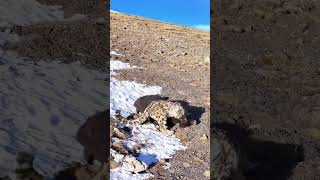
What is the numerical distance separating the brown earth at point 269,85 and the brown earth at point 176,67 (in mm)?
531

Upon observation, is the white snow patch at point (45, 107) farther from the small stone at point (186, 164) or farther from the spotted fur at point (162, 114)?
the small stone at point (186, 164)

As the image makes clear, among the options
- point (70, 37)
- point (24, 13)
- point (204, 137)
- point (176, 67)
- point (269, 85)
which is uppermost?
point (24, 13)

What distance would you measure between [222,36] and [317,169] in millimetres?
1374

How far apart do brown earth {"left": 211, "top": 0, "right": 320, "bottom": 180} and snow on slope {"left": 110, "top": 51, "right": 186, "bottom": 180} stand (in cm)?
60

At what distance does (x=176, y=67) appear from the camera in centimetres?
680

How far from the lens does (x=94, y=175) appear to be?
2098mm

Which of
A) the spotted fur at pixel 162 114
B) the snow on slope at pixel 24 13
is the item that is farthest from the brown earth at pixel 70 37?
the spotted fur at pixel 162 114

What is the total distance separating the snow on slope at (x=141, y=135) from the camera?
3102mm

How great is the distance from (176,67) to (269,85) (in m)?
3.74

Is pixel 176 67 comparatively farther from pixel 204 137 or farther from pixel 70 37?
pixel 70 37

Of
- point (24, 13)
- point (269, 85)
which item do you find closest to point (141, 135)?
point (269, 85)

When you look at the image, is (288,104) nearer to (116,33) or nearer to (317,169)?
(317,169)

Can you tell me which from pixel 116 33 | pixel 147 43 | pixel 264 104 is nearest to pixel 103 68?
pixel 264 104

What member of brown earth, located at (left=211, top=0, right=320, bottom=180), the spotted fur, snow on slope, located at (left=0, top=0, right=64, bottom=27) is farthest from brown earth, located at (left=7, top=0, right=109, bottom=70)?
brown earth, located at (left=211, top=0, right=320, bottom=180)
